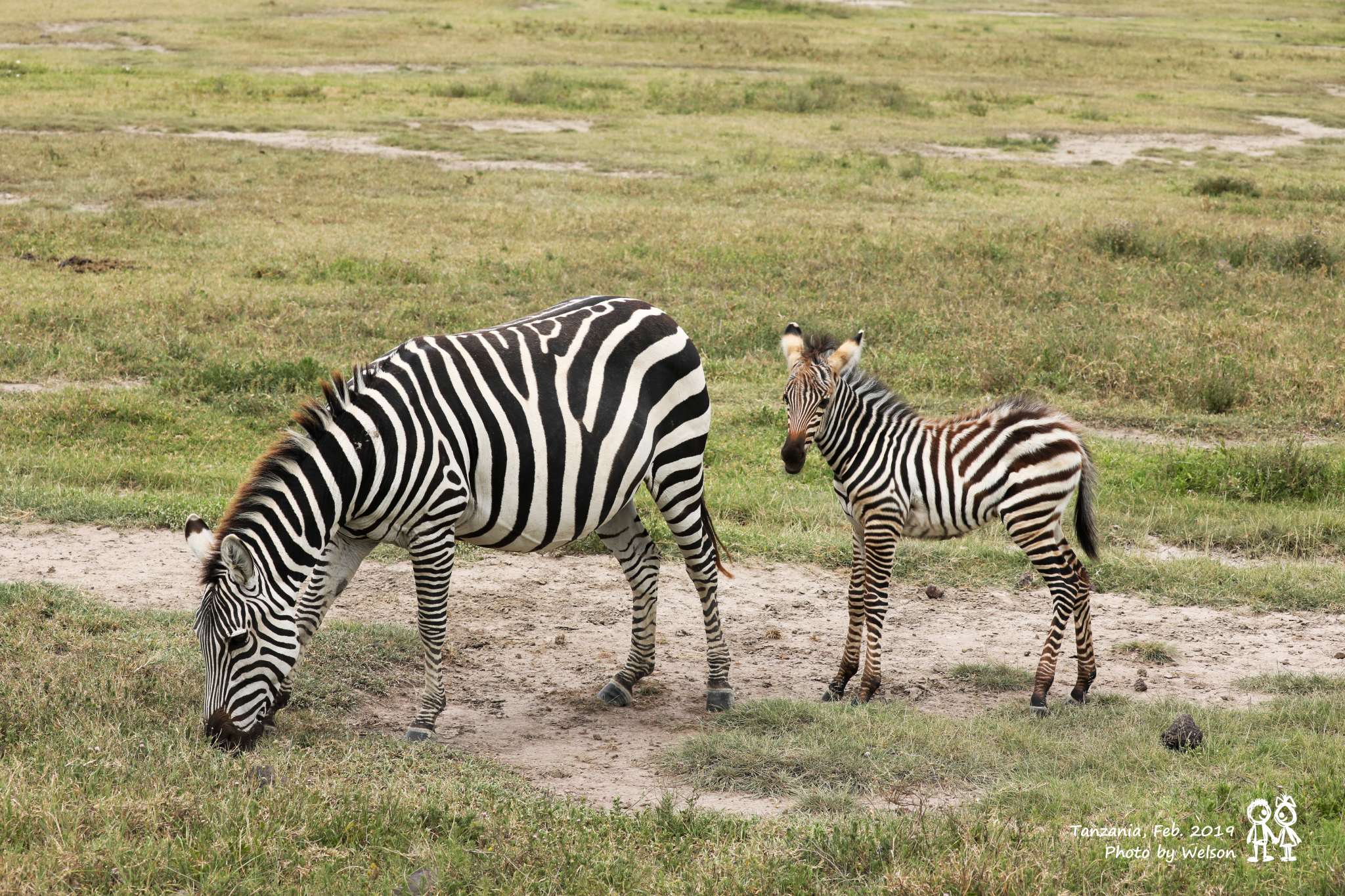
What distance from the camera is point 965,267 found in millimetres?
16062

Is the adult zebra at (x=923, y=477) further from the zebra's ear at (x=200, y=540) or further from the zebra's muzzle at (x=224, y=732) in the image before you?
the zebra's muzzle at (x=224, y=732)

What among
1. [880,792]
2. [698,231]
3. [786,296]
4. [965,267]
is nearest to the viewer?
[880,792]

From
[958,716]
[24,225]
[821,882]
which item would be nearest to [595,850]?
[821,882]

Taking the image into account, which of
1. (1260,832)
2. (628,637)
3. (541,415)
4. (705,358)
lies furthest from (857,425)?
(705,358)

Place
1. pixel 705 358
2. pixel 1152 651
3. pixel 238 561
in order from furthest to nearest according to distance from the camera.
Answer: pixel 705 358 < pixel 1152 651 < pixel 238 561

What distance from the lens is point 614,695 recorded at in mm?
6852

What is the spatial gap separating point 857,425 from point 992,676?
5.47 feet

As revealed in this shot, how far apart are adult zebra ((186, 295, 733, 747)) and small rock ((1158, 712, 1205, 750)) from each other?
231cm

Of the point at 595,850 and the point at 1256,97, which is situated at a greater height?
the point at 1256,97

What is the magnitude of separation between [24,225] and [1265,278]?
54.7ft

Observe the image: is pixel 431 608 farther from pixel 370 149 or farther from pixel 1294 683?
pixel 370 149

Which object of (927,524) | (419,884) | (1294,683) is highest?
(927,524)

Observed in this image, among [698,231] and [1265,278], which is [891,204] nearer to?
[698,231]

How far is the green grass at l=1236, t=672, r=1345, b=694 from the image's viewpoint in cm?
670
